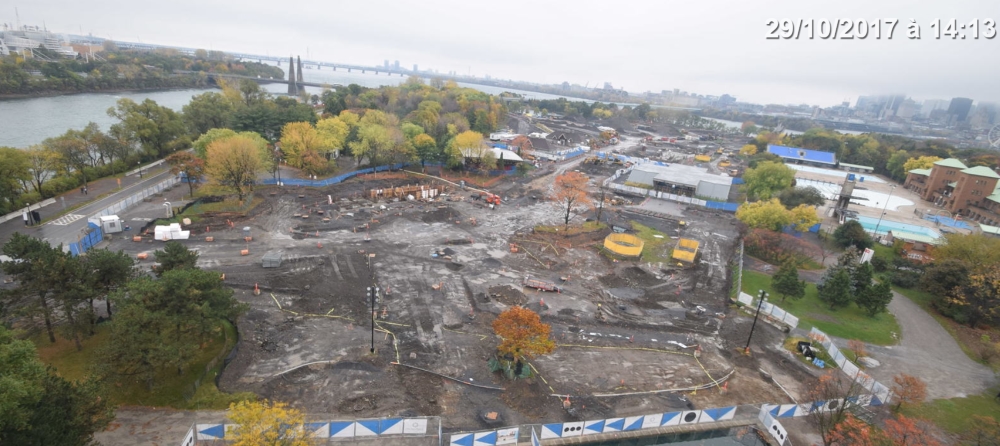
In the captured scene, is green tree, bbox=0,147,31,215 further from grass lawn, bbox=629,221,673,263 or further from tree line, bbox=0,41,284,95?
tree line, bbox=0,41,284,95

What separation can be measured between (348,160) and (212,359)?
45.7 meters

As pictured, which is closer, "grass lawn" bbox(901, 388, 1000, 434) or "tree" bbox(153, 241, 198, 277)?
"grass lawn" bbox(901, 388, 1000, 434)

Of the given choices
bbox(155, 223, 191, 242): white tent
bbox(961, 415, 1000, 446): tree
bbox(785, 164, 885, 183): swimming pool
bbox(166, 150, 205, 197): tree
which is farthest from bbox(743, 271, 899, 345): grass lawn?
bbox(785, 164, 885, 183): swimming pool

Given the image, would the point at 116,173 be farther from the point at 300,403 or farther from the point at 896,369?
the point at 896,369

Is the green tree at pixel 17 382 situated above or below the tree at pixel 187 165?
above

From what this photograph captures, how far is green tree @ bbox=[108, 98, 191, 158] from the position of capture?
4903 cm

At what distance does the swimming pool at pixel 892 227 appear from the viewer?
45.2 meters

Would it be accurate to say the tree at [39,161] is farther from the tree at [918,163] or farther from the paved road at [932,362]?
the tree at [918,163]

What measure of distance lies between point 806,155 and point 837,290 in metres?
73.3

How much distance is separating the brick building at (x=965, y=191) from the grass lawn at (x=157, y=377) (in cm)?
7312

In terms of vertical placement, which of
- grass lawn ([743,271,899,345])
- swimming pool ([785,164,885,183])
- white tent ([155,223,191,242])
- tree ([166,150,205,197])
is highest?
swimming pool ([785,164,885,183])

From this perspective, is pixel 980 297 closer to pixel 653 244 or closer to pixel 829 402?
pixel 829 402

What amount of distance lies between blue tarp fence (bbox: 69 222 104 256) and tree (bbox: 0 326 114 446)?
727 inches

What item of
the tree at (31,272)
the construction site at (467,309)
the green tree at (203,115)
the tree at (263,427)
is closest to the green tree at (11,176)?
the construction site at (467,309)
